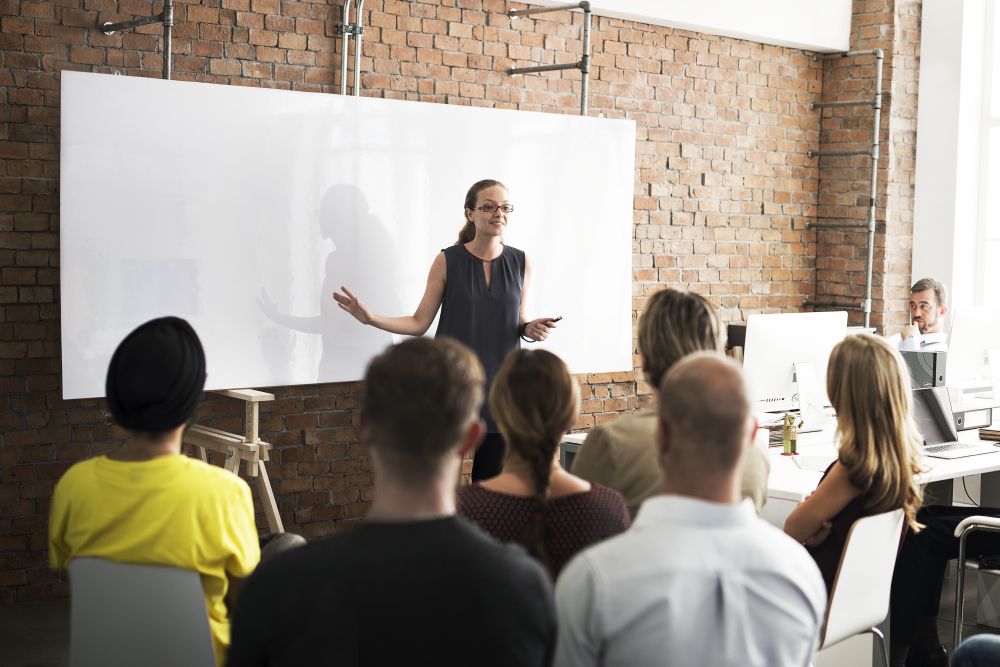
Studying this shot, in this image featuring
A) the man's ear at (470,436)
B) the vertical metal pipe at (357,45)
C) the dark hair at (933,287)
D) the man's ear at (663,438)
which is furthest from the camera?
the dark hair at (933,287)

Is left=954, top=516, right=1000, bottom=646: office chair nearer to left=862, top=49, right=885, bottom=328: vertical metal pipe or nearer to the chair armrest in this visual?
the chair armrest

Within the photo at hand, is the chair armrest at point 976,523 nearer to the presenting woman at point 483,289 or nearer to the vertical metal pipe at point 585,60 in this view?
the presenting woman at point 483,289

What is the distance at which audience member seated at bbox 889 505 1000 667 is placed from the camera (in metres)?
3.79

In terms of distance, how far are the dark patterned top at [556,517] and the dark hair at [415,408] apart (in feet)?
2.02

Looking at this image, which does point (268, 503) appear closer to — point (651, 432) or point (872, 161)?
point (651, 432)

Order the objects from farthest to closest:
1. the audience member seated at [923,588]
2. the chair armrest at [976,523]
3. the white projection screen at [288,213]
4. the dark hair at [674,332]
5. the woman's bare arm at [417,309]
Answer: the woman's bare arm at [417,309] → the white projection screen at [288,213] → the audience member seated at [923,588] → the chair armrest at [976,523] → the dark hair at [674,332]

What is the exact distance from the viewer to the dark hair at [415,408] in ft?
4.71

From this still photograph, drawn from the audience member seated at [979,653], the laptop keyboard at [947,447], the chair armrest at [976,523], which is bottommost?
the audience member seated at [979,653]

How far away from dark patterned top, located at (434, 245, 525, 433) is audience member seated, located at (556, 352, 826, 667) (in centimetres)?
268

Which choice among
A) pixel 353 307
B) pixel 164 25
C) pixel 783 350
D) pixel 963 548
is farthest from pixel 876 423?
pixel 164 25

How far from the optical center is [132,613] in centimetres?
202

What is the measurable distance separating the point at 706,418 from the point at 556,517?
60 cm

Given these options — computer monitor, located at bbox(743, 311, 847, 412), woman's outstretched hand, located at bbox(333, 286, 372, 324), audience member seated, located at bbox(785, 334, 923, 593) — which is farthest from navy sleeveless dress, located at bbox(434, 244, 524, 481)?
audience member seated, located at bbox(785, 334, 923, 593)

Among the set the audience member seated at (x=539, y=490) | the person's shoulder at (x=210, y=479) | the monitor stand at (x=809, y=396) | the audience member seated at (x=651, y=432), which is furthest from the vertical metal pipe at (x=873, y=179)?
the person's shoulder at (x=210, y=479)
